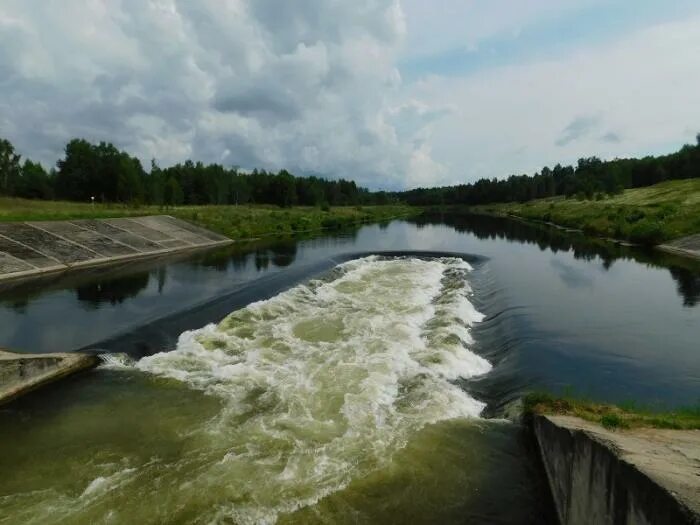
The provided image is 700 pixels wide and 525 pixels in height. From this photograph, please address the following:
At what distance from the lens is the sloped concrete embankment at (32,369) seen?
12.6m

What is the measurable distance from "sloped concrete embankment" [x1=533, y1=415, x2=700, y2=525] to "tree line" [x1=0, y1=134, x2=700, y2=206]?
63.8 metres

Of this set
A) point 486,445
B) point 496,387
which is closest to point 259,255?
point 496,387

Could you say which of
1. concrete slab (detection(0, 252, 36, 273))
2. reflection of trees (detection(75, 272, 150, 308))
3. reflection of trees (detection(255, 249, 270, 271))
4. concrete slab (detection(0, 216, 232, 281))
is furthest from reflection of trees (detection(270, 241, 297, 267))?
concrete slab (detection(0, 252, 36, 273))

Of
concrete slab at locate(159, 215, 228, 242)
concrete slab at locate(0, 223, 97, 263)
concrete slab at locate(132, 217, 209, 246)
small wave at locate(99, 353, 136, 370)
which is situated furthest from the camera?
concrete slab at locate(159, 215, 228, 242)

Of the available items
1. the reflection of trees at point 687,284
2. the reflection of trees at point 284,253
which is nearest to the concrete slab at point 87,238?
the reflection of trees at point 284,253

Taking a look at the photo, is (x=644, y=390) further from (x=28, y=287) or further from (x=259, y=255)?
(x=259, y=255)

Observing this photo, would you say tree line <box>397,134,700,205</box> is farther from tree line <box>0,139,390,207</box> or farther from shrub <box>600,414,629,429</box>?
shrub <box>600,414,629,429</box>

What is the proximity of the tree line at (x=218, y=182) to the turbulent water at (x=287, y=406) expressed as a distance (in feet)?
170

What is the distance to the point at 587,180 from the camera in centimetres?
10612

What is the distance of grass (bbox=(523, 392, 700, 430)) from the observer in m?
8.75

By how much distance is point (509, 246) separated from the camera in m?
50.3

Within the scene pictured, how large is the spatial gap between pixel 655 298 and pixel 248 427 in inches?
890

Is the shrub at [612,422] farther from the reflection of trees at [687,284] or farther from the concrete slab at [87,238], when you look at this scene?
the concrete slab at [87,238]

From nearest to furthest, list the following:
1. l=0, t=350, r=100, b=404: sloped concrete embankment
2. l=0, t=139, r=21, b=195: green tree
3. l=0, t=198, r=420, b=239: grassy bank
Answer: l=0, t=350, r=100, b=404: sloped concrete embankment < l=0, t=198, r=420, b=239: grassy bank < l=0, t=139, r=21, b=195: green tree
